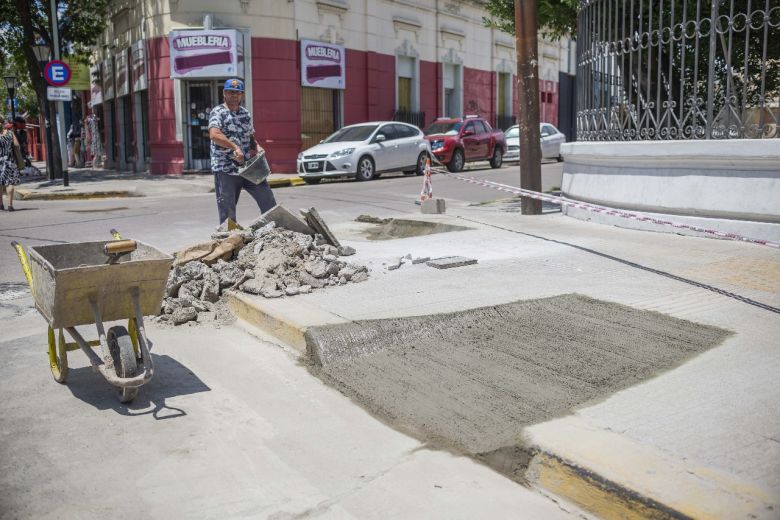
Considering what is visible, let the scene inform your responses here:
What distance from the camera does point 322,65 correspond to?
25.8m

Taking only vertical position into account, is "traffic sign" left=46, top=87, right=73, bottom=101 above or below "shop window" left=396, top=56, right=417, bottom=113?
below

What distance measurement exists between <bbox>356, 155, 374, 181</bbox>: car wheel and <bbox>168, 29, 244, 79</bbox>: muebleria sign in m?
5.73

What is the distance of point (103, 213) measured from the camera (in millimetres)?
13477

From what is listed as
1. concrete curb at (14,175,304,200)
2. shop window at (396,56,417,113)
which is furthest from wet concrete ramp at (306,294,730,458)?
shop window at (396,56,417,113)

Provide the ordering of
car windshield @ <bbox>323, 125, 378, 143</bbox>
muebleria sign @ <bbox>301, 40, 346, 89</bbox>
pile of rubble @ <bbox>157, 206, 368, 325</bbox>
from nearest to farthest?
pile of rubble @ <bbox>157, 206, 368, 325</bbox> → car windshield @ <bbox>323, 125, 378, 143</bbox> → muebleria sign @ <bbox>301, 40, 346, 89</bbox>

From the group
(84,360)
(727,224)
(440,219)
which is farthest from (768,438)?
(440,219)

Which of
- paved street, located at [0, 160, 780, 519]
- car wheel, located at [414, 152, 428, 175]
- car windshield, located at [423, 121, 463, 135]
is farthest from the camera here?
car windshield, located at [423, 121, 463, 135]

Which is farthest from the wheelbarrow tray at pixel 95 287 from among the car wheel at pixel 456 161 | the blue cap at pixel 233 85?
the car wheel at pixel 456 161

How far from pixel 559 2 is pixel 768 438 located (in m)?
10.5

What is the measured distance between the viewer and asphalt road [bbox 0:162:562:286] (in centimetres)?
1030

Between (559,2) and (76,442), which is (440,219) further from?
(76,442)

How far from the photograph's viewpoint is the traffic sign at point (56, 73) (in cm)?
1994

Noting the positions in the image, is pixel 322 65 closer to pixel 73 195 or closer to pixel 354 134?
pixel 354 134

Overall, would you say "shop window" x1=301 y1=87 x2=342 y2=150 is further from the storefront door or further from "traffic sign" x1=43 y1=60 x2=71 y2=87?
"traffic sign" x1=43 y1=60 x2=71 y2=87
